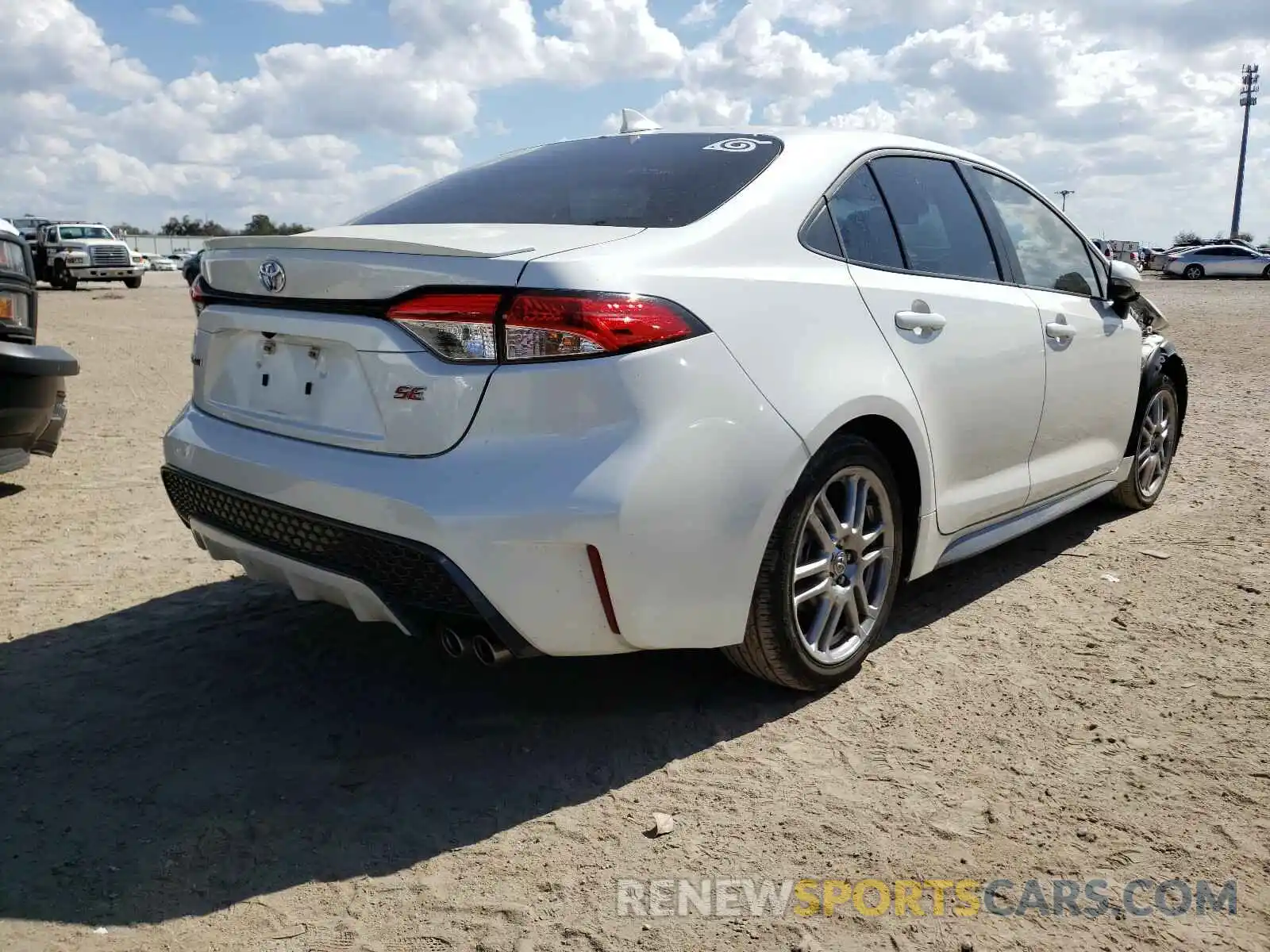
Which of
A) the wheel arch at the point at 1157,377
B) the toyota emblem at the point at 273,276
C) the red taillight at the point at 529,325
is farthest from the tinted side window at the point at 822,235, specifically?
the wheel arch at the point at 1157,377

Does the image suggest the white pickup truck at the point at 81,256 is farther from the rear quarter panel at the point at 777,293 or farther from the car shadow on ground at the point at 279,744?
the rear quarter panel at the point at 777,293

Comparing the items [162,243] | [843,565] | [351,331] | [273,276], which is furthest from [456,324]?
[162,243]

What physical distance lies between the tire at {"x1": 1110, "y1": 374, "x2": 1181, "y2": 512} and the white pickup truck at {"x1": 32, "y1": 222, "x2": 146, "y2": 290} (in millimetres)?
30573

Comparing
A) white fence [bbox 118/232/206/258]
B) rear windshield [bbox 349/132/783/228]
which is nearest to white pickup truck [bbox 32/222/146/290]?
rear windshield [bbox 349/132/783/228]

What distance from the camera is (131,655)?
3.58 m

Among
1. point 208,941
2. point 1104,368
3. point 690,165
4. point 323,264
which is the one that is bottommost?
point 208,941

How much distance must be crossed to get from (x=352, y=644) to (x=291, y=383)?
1.09 meters

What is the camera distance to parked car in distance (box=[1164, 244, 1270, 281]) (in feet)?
136

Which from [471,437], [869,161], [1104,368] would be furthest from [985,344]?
[471,437]

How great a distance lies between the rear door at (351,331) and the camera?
2605 mm

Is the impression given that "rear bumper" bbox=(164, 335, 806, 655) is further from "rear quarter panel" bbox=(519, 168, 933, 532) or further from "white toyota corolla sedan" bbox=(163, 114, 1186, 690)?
"rear quarter panel" bbox=(519, 168, 933, 532)

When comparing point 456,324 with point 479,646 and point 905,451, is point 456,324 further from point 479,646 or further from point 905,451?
point 905,451

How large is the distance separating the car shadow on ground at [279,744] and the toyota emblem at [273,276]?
1204 millimetres

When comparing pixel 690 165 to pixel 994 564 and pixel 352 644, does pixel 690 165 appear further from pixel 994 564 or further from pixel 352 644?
pixel 994 564
